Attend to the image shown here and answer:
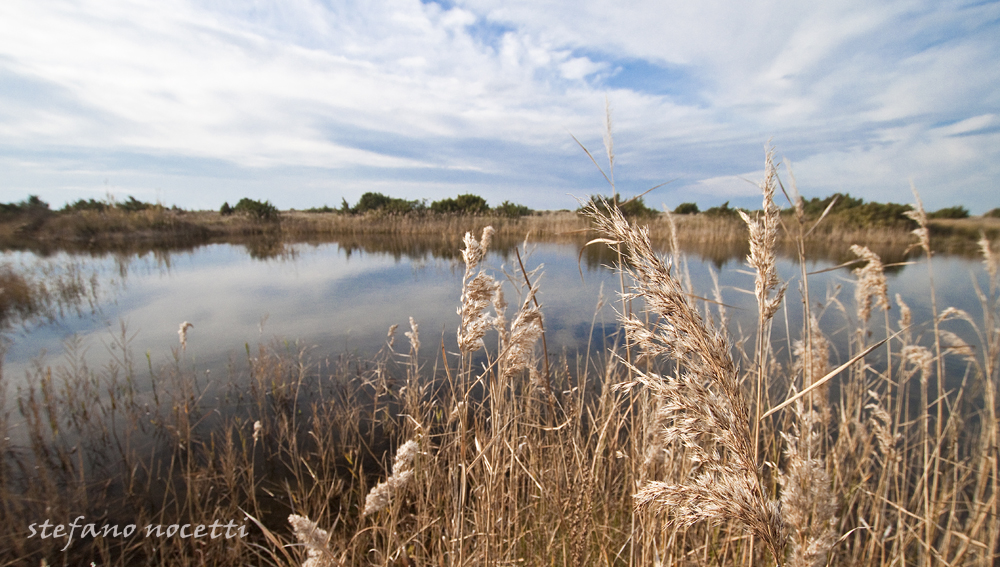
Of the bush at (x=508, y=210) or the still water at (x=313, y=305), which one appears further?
the bush at (x=508, y=210)

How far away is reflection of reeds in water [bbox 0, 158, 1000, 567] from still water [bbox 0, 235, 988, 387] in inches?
23.1

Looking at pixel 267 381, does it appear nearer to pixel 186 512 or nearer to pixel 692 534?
pixel 186 512

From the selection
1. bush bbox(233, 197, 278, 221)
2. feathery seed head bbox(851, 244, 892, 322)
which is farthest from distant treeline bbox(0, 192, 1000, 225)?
feathery seed head bbox(851, 244, 892, 322)

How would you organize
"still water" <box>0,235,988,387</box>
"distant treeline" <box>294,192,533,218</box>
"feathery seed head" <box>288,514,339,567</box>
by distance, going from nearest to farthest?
"feathery seed head" <box>288,514,339,567</box> < "still water" <box>0,235,988,387</box> < "distant treeline" <box>294,192,533,218</box>

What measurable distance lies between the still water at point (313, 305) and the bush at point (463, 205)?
13.2 meters

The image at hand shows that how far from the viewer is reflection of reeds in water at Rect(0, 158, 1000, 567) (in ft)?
2.48

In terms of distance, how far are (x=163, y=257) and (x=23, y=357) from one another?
12.5 meters

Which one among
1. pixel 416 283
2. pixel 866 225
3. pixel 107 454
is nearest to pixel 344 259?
pixel 416 283

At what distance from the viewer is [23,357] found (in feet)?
17.6

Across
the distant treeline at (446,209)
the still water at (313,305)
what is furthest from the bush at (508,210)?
the still water at (313,305)

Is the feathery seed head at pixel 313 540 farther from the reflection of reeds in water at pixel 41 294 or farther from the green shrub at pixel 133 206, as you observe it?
the green shrub at pixel 133 206

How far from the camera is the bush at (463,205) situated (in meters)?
26.8

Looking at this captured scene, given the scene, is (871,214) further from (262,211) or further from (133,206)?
(133,206)

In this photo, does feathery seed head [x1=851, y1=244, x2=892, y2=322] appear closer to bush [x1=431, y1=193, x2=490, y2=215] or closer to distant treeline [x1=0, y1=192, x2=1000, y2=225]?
distant treeline [x1=0, y1=192, x2=1000, y2=225]
